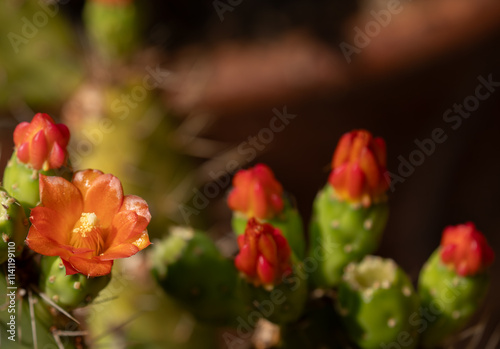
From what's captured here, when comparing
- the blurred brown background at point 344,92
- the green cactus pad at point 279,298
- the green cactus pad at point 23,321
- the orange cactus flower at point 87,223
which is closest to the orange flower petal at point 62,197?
the orange cactus flower at point 87,223

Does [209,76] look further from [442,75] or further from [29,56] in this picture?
[442,75]

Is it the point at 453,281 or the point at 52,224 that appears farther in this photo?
the point at 453,281

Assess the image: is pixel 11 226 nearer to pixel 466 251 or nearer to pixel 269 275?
pixel 269 275

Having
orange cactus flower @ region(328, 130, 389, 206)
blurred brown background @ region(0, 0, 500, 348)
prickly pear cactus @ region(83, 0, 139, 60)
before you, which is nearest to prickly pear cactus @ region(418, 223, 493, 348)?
orange cactus flower @ region(328, 130, 389, 206)

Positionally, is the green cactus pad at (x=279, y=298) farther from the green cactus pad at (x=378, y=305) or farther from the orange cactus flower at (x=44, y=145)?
the orange cactus flower at (x=44, y=145)

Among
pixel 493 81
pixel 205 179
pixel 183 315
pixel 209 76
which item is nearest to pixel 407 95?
pixel 493 81

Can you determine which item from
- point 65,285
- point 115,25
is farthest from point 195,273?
point 115,25
